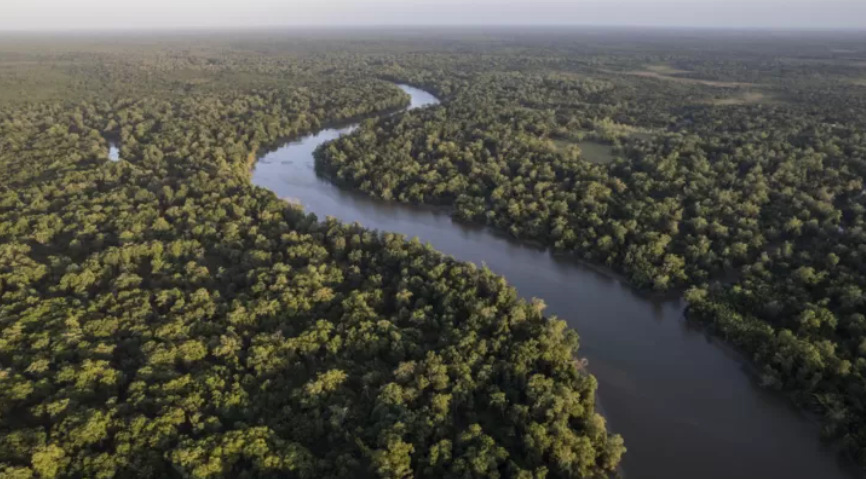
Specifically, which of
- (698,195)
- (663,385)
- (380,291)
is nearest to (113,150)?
(380,291)

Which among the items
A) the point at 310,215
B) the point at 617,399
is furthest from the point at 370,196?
the point at 617,399

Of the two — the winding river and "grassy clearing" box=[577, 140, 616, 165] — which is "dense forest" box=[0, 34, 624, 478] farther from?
"grassy clearing" box=[577, 140, 616, 165]

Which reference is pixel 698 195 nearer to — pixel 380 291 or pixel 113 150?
pixel 380 291

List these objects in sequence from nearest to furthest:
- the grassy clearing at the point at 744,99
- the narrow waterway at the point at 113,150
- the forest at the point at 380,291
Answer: the forest at the point at 380,291 < the narrow waterway at the point at 113,150 < the grassy clearing at the point at 744,99

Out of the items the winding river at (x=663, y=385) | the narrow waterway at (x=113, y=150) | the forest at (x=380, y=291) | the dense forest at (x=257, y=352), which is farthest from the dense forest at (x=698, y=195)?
the narrow waterway at (x=113, y=150)

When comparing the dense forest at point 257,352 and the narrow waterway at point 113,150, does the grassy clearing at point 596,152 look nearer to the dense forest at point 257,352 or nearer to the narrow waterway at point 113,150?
the dense forest at point 257,352

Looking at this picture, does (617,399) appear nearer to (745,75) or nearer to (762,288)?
(762,288)
